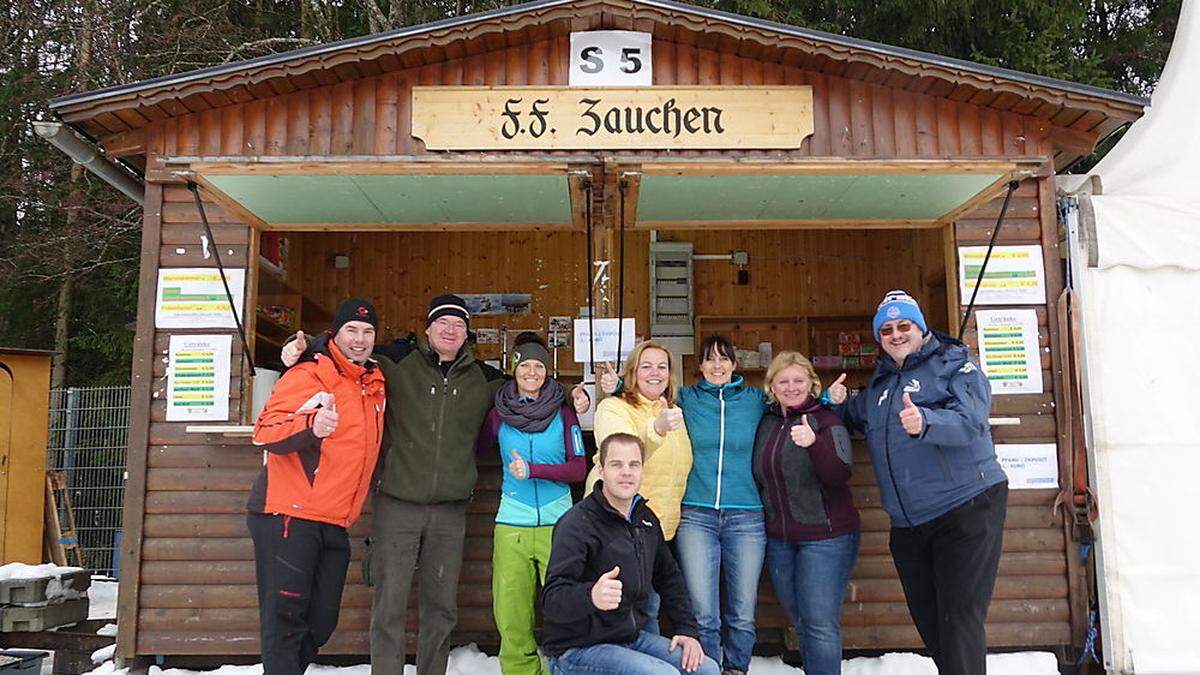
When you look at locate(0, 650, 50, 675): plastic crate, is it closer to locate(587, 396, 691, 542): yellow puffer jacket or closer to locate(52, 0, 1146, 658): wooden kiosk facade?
locate(52, 0, 1146, 658): wooden kiosk facade

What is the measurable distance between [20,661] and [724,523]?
364 cm

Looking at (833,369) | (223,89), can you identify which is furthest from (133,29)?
(833,369)

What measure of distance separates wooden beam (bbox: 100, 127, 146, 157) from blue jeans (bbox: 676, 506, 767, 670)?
352 cm

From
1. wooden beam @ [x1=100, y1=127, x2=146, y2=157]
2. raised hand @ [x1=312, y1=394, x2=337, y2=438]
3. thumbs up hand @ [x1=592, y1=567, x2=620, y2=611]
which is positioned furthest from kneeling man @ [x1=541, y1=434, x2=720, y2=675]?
wooden beam @ [x1=100, y1=127, x2=146, y2=157]

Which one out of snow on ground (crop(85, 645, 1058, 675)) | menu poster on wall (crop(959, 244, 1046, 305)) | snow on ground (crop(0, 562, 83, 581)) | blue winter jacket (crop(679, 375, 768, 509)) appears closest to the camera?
blue winter jacket (crop(679, 375, 768, 509))

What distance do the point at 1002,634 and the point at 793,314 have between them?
436cm

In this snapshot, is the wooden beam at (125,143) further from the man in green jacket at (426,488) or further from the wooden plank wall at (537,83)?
the man in green jacket at (426,488)

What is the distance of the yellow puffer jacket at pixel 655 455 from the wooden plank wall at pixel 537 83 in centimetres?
181

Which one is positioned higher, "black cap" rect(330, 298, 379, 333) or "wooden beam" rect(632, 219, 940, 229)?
"wooden beam" rect(632, 219, 940, 229)

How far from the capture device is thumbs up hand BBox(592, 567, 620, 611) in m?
3.00

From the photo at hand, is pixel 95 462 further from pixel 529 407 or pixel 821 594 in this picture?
pixel 821 594

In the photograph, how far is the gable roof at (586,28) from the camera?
458 centimetres

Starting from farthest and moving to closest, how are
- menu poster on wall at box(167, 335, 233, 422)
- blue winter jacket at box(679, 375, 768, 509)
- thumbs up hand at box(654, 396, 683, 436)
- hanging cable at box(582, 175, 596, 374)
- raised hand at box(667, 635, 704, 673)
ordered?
1. menu poster on wall at box(167, 335, 233, 422)
2. hanging cable at box(582, 175, 596, 374)
3. blue winter jacket at box(679, 375, 768, 509)
4. thumbs up hand at box(654, 396, 683, 436)
5. raised hand at box(667, 635, 704, 673)

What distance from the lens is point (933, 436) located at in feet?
11.6
